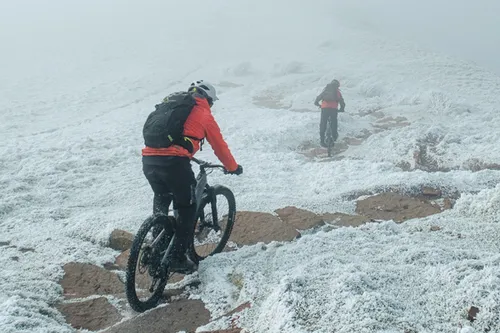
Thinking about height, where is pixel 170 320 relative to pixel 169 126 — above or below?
below

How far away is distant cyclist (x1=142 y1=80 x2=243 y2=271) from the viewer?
4.66 m

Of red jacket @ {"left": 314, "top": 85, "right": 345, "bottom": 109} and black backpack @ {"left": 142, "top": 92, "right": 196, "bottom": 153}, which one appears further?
red jacket @ {"left": 314, "top": 85, "right": 345, "bottom": 109}

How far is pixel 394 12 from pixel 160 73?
57222 millimetres

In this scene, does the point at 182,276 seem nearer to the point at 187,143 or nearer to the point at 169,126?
the point at 187,143

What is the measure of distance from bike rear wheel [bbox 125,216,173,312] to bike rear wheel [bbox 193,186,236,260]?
3.29ft

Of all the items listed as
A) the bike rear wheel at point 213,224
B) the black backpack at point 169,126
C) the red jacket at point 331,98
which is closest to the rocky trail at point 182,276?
the bike rear wheel at point 213,224

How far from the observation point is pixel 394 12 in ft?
242

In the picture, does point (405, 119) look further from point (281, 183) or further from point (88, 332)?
point (88, 332)

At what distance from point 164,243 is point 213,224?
1.26 meters

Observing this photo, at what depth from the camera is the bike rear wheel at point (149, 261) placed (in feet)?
14.6

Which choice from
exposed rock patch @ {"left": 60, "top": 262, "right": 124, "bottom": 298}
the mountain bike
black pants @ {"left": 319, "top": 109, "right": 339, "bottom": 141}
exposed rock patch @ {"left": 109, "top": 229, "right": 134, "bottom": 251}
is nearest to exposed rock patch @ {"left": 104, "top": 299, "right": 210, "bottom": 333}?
exposed rock patch @ {"left": 60, "top": 262, "right": 124, "bottom": 298}

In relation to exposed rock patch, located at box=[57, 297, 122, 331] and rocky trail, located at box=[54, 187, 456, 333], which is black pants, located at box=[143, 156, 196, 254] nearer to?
rocky trail, located at box=[54, 187, 456, 333]

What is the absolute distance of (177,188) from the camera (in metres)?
4.88

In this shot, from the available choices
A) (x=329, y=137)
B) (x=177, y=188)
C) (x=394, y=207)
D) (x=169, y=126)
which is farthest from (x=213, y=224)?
(x=329, y=137)
